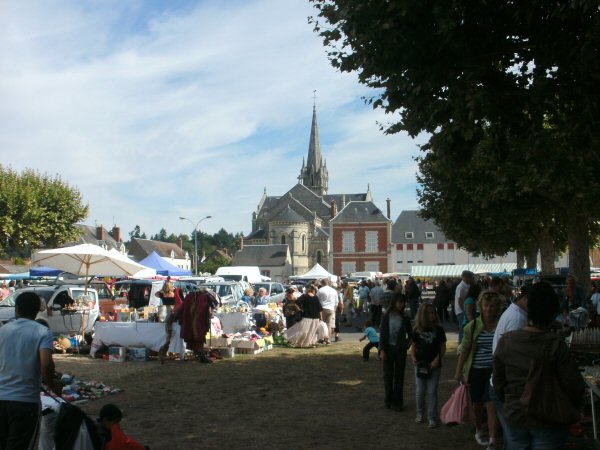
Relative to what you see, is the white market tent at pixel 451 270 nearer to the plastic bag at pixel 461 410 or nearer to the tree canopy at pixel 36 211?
the tree canopy at pixel 36 211

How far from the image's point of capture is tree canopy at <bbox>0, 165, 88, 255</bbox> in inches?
1842

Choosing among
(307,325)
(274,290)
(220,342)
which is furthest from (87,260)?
(274,290)

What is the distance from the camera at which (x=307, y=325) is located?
17797 millimetres

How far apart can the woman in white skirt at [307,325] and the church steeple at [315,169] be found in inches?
3987

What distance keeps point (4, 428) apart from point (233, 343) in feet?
38.6

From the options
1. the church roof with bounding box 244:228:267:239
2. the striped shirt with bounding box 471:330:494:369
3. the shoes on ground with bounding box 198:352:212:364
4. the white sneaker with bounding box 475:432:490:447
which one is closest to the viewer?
the striped shirt with bounding box 471:330:494:369

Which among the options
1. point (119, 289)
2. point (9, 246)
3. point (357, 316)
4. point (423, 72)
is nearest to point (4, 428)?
point (423, 72)

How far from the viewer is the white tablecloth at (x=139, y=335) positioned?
1483cm

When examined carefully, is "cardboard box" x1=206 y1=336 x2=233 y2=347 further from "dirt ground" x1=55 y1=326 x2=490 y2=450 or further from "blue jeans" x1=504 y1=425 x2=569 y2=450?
"blue jeans" x1=504 y1=425 x2=569 y2=450

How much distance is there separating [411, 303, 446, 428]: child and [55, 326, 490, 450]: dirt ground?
0.37 metres

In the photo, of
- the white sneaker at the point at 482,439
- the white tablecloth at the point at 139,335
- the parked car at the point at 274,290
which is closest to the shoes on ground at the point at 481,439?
the white sneaker at the point at 482,439

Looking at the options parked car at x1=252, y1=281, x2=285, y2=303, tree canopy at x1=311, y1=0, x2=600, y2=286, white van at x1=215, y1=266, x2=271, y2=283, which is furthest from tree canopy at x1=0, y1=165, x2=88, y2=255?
tree canopy at x1=311, y1=0, x2=600, y2=286

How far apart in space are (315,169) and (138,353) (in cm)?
10655

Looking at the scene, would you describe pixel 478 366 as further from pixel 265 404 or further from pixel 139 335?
pixel 139 335
